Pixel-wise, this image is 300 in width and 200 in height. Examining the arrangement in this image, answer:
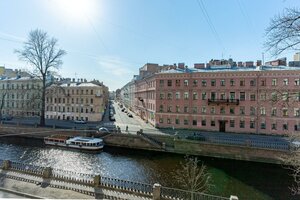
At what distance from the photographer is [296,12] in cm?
536

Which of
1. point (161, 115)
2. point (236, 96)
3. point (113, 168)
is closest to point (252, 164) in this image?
point (236, 96)

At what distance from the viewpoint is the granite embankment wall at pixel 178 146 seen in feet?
70.2

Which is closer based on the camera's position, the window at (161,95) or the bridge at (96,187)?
the bridge at (96,187)

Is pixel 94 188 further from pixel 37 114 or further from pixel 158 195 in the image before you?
pixel 37 114

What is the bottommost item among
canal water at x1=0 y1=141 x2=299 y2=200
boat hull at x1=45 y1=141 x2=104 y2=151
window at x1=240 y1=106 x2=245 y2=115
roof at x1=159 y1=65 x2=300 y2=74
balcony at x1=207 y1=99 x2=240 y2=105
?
canal water at x1=0 y1=141 x2=299 y2=200

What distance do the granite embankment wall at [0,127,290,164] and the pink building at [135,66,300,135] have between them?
7.67 meters

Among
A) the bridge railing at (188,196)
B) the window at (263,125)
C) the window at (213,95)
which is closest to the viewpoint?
the bridge railing at (188,196)

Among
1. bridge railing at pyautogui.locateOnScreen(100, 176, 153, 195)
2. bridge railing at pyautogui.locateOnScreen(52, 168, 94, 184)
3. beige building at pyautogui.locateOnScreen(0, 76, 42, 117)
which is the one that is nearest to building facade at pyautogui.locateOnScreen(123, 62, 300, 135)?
bridge railing at pyautogui.locateOnScreen(100, 176, 153, 195)

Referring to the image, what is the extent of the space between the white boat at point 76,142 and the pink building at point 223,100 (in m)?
12.0

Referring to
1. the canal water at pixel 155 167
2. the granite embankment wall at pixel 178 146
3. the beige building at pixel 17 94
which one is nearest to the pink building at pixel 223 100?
the granite embankment wall at pixel 178 146

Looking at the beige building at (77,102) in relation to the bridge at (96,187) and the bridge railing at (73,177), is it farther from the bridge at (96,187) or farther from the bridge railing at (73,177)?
the bridge at (96,187)

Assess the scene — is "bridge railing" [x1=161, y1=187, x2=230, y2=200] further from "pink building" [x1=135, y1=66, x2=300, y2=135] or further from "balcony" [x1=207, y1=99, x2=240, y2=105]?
"balcony" [x1=207, y1=99, x2=240, y2=105]

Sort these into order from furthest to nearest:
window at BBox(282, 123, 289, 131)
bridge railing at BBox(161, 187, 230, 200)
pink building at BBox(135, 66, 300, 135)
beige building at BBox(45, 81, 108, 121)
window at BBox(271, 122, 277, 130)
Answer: beige building at BBox(45, 81, 108, 121) → window at BBox(271, 122, 277, 130) → window at BBox(282, 123, 289, 131) → pink building at BBox(135, 66, 300, 135) → bridge railing at BBox(161, 187, 230, 200)

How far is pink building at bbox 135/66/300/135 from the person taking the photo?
92.5ft
